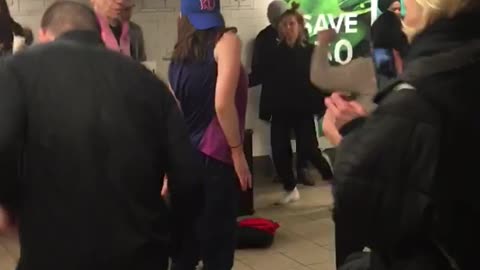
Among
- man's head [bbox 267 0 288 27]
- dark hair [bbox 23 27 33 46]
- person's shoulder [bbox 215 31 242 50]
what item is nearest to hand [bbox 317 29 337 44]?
person's shoulder [bbox 215 31 242 50]

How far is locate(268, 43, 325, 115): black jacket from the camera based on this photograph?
6188 millimetres

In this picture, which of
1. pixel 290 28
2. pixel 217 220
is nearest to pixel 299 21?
pixel 290 28

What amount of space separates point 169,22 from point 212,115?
3455 millimetres

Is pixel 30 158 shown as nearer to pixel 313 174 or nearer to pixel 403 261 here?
pixel 403 261

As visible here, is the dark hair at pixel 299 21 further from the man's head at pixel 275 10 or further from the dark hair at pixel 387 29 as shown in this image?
the dark hair at pixel 387 29

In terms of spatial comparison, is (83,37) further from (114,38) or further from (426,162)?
(114,38)

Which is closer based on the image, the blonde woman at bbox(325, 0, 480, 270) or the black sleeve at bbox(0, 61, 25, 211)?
the blonde woman at bbox(325, 0, 480, 270)

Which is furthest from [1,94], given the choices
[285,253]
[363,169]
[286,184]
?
[286,184]

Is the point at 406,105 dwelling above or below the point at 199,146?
above

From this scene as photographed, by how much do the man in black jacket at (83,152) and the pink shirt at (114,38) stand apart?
159cm

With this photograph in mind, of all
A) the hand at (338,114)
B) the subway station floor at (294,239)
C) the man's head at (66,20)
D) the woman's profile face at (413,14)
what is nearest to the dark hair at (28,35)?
the subway station floor at (294,239)

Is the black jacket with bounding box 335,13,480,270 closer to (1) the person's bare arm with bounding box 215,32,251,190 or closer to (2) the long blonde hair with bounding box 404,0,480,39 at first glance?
(2) the long blonde hair with bounding box 404,0,480,39

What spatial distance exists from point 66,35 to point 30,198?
471 millimetres

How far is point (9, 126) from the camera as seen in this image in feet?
6.15
